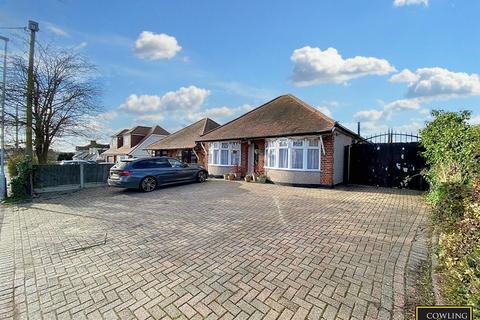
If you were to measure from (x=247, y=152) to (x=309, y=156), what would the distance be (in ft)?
15.0

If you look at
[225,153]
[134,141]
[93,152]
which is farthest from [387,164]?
[93,152]

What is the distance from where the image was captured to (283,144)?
12.9 metres

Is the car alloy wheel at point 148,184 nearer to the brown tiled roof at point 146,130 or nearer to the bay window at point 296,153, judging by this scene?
the bay window at point 296,153

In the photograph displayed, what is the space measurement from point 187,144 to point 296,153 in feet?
34.5

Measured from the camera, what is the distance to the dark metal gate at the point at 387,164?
10820mm

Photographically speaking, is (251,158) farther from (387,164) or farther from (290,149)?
(387,164)

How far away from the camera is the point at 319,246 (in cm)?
443

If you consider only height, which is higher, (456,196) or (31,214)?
(456,196)

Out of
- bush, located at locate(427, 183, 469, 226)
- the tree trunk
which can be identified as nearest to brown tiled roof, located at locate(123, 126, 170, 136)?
the tree trunk

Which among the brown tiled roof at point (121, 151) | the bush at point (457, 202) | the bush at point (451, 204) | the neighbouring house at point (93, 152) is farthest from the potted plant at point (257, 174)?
the neighbouring house at point (93, 152)

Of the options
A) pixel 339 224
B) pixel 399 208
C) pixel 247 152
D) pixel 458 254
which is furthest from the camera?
pixel 247 152

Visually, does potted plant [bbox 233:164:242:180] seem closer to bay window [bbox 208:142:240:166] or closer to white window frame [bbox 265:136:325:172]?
bay window [bbox 208:142:240:166]

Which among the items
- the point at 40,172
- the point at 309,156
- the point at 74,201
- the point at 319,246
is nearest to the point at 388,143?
the point at 309,156

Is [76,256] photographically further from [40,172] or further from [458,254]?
[40,172]
